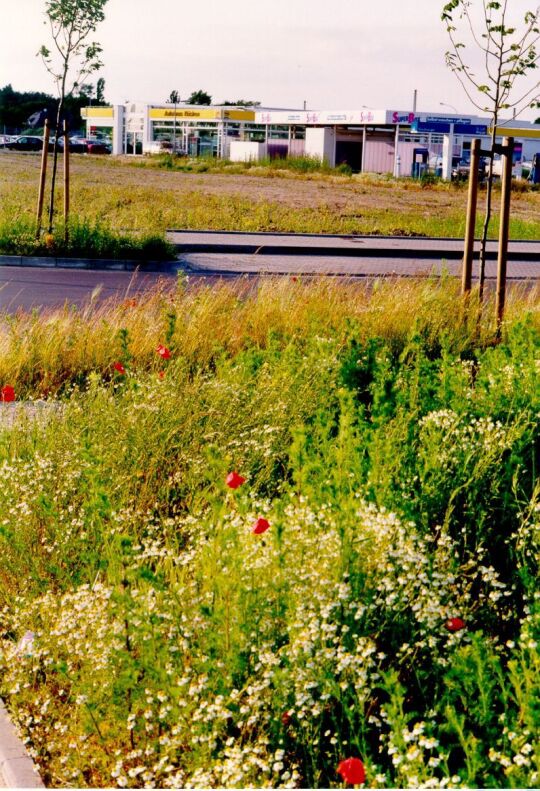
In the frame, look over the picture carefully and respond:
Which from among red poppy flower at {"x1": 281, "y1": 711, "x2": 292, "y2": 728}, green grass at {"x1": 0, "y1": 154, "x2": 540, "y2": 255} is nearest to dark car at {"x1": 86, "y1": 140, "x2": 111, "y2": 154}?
green grass at {"x1": 0, "y1": 154, "x2": 540, "y2": 255}

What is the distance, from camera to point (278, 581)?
12.5 feet

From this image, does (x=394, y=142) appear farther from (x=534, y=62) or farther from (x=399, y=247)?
(x=534, y=62)

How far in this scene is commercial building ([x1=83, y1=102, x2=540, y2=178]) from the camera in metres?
70.8

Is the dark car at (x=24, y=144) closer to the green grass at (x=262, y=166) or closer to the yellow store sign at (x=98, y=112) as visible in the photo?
the green grass at (x=262, y=166)

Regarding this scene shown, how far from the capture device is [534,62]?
38.7 feet

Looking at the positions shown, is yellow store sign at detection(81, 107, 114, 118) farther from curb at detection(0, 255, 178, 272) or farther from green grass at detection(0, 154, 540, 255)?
curb at detection(0, 255, 178, 272)

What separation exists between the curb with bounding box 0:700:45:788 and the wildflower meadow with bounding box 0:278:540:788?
0.05m

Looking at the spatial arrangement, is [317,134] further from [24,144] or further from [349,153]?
[24,144]

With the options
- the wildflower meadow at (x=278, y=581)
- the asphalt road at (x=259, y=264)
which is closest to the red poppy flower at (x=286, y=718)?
the wildflower meadow at (x=278, y=581)

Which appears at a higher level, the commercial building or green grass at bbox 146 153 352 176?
the commercial building

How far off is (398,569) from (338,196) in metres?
39.1

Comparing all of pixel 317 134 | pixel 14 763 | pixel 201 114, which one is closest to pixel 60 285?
pixel 14 763

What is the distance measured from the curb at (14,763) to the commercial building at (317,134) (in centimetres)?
5395

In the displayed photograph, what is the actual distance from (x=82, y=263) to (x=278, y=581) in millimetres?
15341
